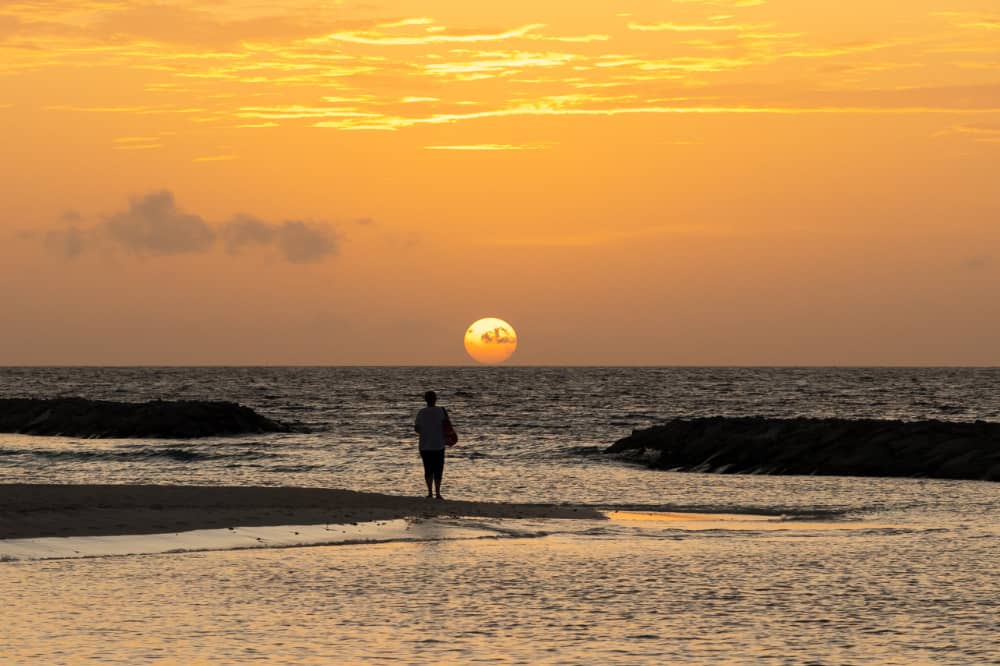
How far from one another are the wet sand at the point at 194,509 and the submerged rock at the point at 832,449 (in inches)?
624

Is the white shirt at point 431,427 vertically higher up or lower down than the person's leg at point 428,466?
higher up

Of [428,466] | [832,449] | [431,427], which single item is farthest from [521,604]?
[832,449]

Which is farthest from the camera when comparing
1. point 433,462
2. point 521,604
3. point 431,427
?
point 433,462

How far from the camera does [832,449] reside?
42656 millimetres

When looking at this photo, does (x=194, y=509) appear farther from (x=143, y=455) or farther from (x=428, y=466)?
(x=143, y=455)

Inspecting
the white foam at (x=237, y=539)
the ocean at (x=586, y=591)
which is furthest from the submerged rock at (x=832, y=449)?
the white foam at (x=237, y=539)

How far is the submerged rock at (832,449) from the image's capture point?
38.5 m

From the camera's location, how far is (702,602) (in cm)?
1394

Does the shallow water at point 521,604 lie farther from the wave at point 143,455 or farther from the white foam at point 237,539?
the wave at point 143,455

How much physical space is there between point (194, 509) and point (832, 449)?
25.0 meters

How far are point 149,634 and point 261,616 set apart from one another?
53.9 inches

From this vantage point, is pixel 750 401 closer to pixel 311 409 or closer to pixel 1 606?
pixel 311 409

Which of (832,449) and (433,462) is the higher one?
(433,462)

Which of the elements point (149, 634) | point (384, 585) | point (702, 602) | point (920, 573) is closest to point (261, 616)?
point (149, 634)
